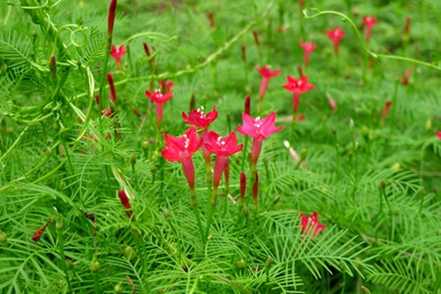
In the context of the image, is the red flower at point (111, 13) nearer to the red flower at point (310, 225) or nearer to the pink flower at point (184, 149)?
the pink flower at point (184, 149)

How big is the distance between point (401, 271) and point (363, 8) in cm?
192

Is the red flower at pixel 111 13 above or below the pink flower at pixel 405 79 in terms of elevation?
above

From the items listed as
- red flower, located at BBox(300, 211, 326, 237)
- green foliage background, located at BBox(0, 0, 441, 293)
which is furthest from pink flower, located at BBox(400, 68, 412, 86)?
red flower, located at BBox(300, 211, 326, 237)

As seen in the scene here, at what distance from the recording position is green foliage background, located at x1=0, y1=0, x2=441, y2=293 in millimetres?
1158

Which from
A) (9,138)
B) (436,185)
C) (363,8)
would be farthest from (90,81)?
(363,8)

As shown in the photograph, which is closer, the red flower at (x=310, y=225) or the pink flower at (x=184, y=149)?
the pink flower at (x=184, y=149)

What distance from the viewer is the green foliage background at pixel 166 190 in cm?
116

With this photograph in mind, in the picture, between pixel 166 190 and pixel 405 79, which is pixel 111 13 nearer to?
pixel 166 190

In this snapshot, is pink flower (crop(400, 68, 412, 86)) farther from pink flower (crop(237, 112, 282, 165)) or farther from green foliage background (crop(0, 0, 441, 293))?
pink flower (crop(237, 112, 282, 165))

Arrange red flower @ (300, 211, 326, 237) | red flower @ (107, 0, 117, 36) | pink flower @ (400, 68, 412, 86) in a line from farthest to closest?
pink flower @ (400, 68, 412, 86) → red flower @ (300, 211, 326, 237) → red flower @ (107, 0, 117, 36)

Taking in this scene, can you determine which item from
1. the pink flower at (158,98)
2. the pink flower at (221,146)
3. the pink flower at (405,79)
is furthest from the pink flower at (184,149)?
the pink flower at (405,79)

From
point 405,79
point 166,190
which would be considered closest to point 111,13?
point 166,190

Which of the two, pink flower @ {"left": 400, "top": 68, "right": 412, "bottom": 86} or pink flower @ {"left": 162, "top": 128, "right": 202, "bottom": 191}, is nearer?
pink flower @ {"left": 162, "top": 128, "right": 202, "bottom": 191}

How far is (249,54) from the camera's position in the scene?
2689 mm
